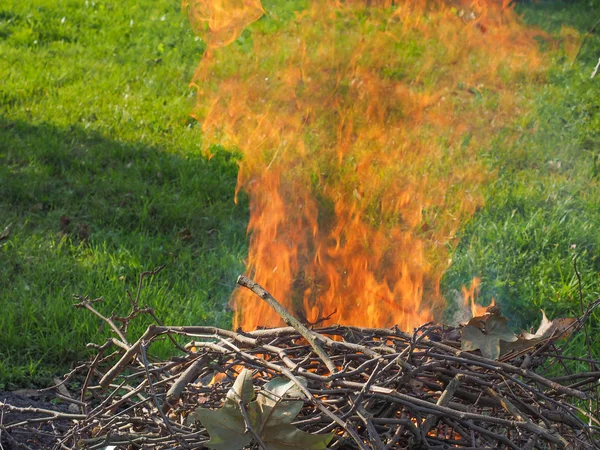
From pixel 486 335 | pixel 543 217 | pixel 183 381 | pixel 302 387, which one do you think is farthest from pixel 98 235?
pixel 302 387

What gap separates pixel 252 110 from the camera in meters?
6.43

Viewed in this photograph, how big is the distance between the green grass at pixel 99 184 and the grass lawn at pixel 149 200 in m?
0.01

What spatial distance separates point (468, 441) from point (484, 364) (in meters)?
0.20

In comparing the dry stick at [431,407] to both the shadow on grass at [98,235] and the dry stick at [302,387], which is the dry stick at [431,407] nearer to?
the dry stick at [302,387]

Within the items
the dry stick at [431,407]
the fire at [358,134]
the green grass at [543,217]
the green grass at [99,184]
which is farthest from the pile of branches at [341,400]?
the green grass at [543,217]

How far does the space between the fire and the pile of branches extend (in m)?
0.95

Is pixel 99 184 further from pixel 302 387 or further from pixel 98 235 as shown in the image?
pixel 302 387

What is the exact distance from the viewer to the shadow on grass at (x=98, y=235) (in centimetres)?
402

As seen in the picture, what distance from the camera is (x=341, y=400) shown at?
6.48ft

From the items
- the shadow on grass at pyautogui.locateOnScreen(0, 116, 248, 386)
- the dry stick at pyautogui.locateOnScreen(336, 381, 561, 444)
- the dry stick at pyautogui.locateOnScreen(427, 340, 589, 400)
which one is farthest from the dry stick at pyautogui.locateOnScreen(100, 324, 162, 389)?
the shadow on grass at pyautogui.locateOnScreen(0, 116, 248, 386)

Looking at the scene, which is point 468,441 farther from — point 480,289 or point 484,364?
point 480,289

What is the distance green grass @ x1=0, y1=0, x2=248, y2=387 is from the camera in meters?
4.17

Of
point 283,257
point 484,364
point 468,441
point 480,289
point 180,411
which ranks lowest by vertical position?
point 480,289

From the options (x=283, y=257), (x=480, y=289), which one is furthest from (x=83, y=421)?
(x=480, y=289)
